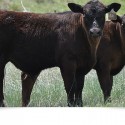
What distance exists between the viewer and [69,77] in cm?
816

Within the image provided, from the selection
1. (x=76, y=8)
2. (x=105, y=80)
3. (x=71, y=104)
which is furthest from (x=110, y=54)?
(x=71, y=104)

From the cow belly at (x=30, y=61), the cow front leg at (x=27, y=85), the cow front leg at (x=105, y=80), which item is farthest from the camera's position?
the cow front leg at (x=105, y=80)

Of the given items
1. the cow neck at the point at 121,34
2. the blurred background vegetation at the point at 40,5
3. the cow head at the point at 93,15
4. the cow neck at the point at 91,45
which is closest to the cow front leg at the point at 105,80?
the cow neck at the point at 121,34

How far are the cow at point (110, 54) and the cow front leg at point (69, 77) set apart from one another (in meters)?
1.38

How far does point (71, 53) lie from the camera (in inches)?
321

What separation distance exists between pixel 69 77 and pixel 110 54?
1869mm

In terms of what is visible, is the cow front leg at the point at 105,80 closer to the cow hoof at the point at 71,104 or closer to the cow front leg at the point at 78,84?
the cow front leg at the point at 78,84

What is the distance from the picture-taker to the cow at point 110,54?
9.69 m

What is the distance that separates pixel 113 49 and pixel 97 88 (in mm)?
872

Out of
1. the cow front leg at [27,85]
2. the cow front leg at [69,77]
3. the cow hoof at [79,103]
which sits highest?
the cow front leg at [69,77]

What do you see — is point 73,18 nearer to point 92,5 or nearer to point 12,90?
point 92,5

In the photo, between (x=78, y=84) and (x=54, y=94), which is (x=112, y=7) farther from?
(x=54, y=94)

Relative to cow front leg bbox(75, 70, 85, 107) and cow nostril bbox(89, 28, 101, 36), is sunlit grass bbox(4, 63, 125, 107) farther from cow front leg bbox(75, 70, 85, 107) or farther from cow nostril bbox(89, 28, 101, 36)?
cow nostril bbox(89, 28, 101, 36)
